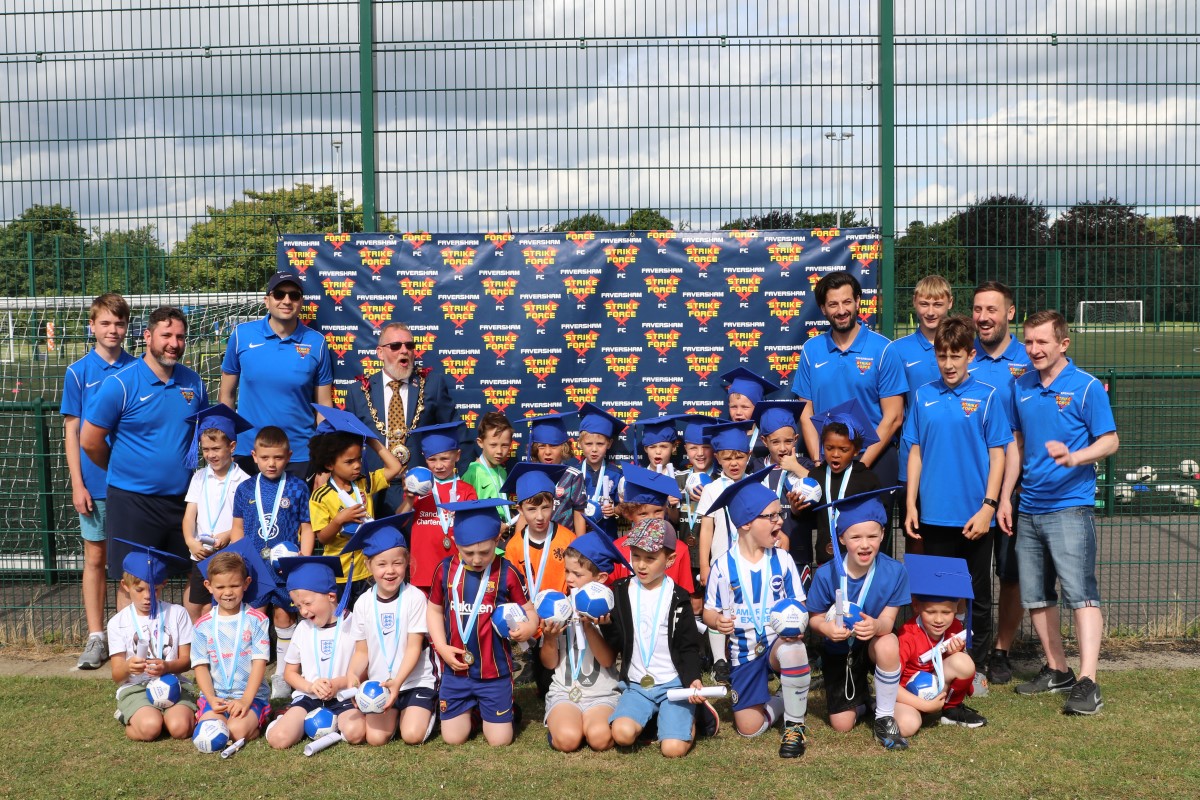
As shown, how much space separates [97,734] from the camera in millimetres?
5652

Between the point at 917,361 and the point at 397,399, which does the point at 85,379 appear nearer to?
the point at 397,399

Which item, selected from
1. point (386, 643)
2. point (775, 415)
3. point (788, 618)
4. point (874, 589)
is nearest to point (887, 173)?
point (775, 415)

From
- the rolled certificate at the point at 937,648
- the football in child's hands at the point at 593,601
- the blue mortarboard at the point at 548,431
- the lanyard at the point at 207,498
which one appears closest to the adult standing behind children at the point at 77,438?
the lanyard at the point at 207,498

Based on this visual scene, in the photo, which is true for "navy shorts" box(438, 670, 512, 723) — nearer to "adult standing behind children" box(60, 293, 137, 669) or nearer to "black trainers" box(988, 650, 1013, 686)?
"adult standing behind children" box(60, 293, 137, 669)

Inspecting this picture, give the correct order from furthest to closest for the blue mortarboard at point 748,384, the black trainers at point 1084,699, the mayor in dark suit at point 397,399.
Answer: the blue mortarboard at point 748,384
the mayor in dark suit at point 397,399
the black trainers at point 1084,699

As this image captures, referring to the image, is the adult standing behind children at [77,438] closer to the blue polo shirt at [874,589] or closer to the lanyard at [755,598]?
the lanyard at [755,598]

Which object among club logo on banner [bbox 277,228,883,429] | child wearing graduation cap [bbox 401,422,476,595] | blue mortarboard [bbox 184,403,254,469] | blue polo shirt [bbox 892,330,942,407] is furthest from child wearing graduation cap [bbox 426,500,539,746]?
blue polo shirt [bbox 892,330,942,407]

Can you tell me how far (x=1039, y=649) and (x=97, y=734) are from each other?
6041mm

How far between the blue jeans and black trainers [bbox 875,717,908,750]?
4.41 ft

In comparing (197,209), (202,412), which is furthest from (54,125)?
(202,412)

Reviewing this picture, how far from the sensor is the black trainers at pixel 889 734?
17.4 feet

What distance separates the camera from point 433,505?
6.55m

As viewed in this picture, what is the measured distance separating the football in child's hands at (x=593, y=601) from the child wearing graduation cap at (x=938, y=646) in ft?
5.63

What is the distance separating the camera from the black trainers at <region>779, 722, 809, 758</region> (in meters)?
5.21
